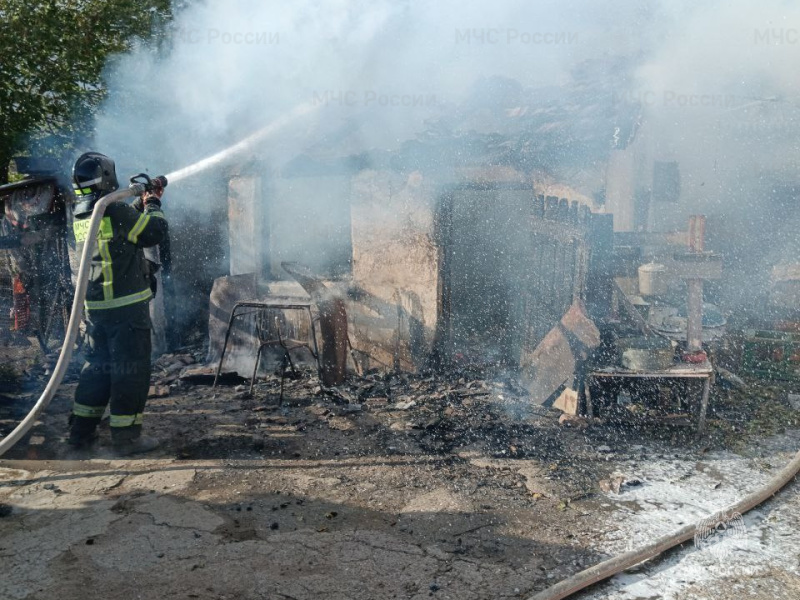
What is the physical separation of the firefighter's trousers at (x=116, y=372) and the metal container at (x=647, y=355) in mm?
4368

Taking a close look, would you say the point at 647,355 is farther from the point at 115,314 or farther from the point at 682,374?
the point at 115,314

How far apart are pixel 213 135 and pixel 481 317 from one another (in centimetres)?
503

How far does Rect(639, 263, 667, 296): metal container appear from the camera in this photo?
9.23m

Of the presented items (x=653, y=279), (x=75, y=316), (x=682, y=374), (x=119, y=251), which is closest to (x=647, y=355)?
(x=682, y=374)

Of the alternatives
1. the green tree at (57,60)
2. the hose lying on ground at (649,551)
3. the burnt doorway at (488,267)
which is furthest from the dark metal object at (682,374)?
the green tree at (57,60)

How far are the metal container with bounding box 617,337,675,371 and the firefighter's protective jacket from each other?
171 inches

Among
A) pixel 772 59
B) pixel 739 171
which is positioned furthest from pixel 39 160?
pixel 772 59

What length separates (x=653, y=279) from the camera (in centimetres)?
927

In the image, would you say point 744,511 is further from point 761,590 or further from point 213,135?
point 213,135

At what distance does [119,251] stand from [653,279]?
701cm

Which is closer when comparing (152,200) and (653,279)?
(152,200)

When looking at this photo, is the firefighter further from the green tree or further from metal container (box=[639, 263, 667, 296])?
metal container (box=[639, 263, 667, 296])

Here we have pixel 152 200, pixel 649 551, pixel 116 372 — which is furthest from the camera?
pixel 152 200

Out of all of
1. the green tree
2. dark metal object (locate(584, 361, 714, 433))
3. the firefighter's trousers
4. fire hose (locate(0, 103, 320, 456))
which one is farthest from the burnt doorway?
the green tree
